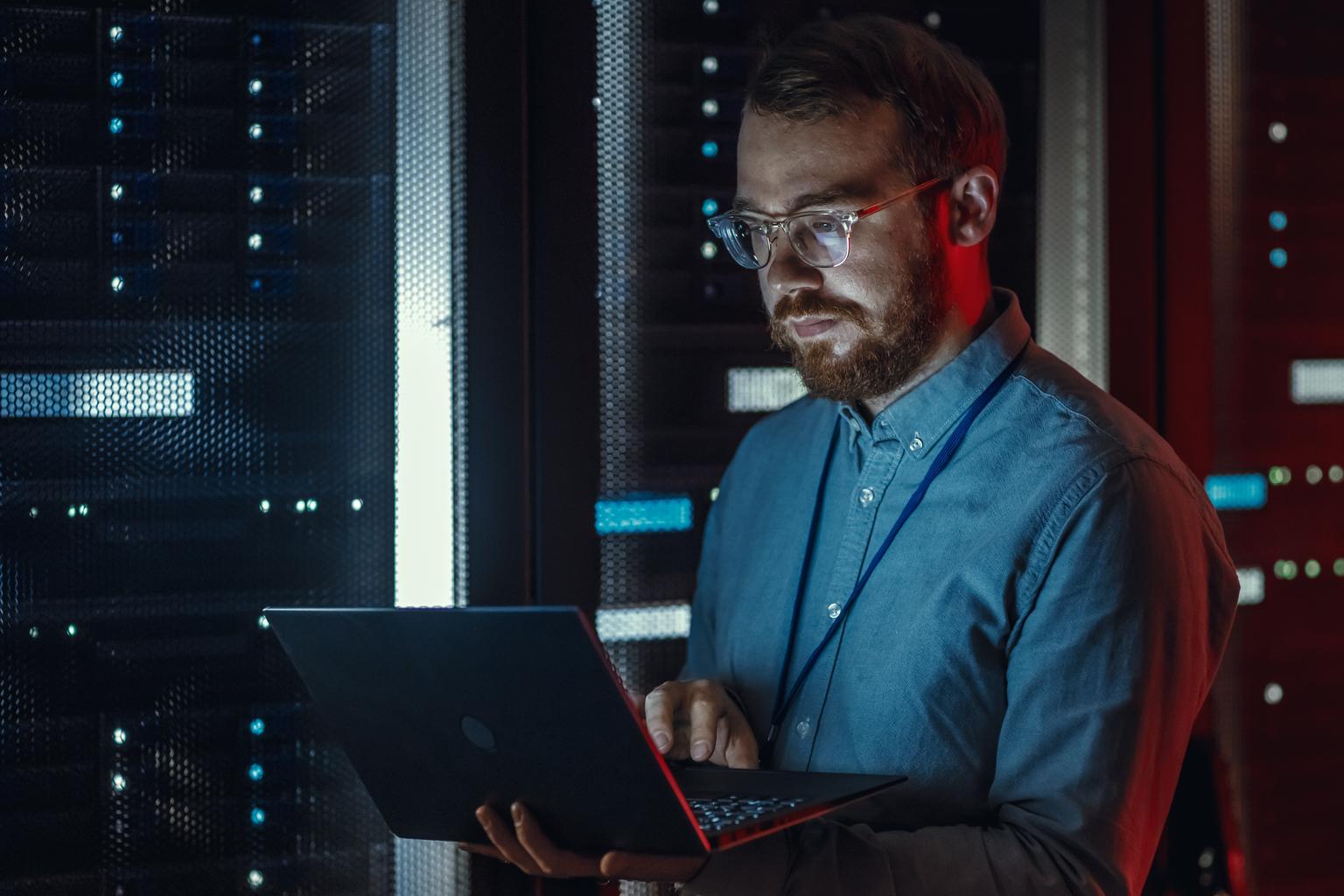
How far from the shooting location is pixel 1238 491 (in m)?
1.71

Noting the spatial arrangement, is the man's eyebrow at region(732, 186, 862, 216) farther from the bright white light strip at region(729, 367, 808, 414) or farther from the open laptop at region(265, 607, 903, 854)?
the open laptop at region(265, 607, 903, 854)

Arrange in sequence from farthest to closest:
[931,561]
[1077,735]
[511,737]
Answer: [931,561]
[1077,735]
[511,737]

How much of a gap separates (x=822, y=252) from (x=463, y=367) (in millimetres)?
437

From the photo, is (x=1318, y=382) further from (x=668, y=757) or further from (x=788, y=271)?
(x=668, y=757)

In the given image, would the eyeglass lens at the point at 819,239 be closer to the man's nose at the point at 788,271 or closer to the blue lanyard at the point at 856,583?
the man's nose at the point at 788,271

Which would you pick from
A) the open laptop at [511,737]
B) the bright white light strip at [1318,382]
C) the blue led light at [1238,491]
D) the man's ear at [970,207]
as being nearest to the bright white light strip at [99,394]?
the open laptop at [511,737]

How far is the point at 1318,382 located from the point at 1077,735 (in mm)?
999

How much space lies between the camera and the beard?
3.92ft

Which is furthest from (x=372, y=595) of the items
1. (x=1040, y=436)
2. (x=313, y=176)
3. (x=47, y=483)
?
(x=1040, y=436)

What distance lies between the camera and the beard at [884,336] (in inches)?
47.0

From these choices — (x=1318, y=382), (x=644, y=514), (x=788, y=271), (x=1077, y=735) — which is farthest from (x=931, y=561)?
(x=1318, y=382)

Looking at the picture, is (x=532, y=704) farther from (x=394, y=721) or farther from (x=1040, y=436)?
(x=1040, y=436)

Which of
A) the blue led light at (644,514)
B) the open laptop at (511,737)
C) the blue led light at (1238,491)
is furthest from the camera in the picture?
the blue led light at (1238,491)

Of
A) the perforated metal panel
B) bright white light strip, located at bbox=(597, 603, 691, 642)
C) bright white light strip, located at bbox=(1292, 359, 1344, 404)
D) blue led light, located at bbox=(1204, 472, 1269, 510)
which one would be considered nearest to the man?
bright white light strip, located at bbox=(597, 603, 691, 642)
